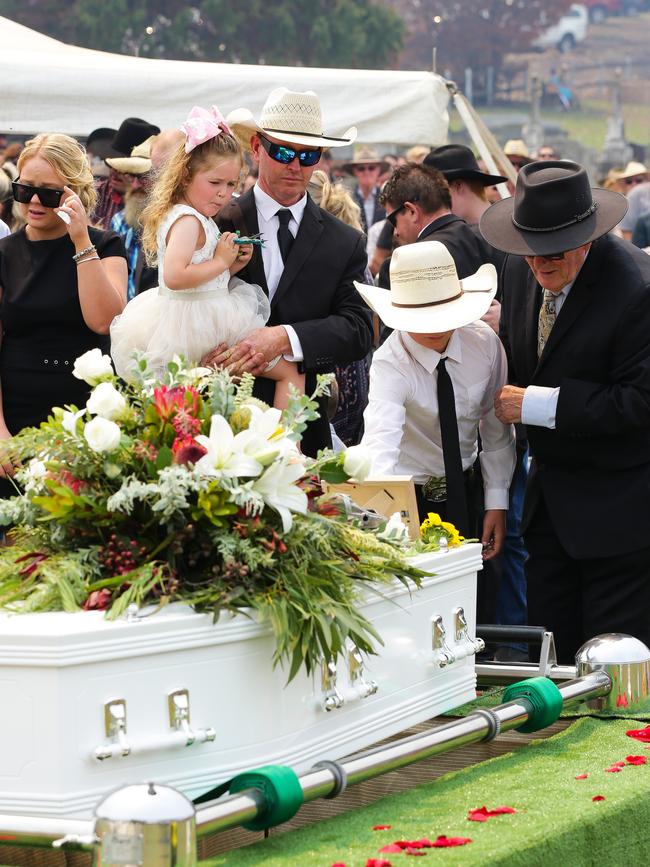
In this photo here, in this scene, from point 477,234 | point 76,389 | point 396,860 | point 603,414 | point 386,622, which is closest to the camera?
point 396,860

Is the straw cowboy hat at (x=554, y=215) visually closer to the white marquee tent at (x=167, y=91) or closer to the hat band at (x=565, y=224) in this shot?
the hat band at (x=565, y=224)

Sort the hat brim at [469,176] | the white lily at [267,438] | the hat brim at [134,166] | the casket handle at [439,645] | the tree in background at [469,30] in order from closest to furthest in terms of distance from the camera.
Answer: the white lily at [267,438]
the casket handle at [439,645]
the hat brim at [134,166]
the hat brim at [469,176]
the tree in background at [469,30]

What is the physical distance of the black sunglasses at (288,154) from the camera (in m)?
4.53

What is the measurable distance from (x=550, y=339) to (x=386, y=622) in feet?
4.91

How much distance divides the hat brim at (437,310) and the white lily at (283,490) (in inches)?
57.4

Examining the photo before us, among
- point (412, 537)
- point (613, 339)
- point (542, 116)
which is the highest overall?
point (613, 339)

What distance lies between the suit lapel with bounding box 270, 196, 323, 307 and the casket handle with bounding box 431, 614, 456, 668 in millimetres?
1502

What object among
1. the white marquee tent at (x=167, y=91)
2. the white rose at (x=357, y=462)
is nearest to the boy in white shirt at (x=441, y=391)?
the white rose at (x=357, y=462)

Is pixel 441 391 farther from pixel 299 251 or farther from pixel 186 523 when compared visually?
pixel 186 523

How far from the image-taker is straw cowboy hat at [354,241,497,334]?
433 cm

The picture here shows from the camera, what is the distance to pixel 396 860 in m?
2.49

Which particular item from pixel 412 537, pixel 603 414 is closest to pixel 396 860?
pixel 412 537

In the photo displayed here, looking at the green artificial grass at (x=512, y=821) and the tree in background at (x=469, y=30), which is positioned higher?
the green artificial grass at (x=512, y=821)

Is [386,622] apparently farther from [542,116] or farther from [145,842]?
[542,116]
